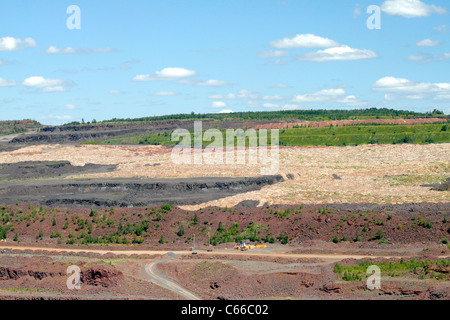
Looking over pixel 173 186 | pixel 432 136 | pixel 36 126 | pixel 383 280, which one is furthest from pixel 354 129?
pixel 36 126

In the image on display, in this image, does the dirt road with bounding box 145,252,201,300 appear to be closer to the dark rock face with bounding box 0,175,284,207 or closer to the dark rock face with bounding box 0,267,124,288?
the dark rock face with bounding box 0,267,124,288

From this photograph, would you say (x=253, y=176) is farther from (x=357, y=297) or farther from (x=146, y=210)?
(x=357, y=297)

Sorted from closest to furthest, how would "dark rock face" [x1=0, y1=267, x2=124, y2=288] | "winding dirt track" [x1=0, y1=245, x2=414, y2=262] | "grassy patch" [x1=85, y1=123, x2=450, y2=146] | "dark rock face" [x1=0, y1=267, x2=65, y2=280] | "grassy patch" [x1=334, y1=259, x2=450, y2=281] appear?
"grassy patch" [x1=334, y1=259, x2=450, y2=281] → "dark rock face" [x1=0, y1=267, x2=124, y2=288] → "dark rock face" [x1=0, y1=267, x2=65, y2=280] → "winding dirt track" [x1=0, y1=245, x2=414, y2=262] → "grassy patch" [x1=85, y1=123, x2=450, y2=146]

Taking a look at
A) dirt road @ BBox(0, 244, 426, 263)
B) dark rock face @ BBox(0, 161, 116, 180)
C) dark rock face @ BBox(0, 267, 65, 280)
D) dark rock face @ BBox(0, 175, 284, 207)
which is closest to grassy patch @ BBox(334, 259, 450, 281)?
dirt road @ BBox(0, 244, 426, 263)

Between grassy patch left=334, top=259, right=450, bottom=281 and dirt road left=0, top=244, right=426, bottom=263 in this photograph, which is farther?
dirt road left=0, top=244, right=426, bottom=263

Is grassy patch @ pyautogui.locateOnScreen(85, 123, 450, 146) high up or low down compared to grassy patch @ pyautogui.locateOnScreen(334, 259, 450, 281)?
up

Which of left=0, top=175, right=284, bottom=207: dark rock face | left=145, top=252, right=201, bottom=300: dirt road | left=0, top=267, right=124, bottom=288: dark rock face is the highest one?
left=0, top=175, right=284, bottom=207: dark rock face

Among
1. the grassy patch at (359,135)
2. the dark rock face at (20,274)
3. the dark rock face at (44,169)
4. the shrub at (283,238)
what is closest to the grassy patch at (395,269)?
the shrub at (283,238)

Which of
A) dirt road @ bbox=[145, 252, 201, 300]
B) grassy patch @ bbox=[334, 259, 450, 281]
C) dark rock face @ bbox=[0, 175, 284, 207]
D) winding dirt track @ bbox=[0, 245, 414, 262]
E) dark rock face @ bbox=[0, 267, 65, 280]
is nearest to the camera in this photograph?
dirt road @ bbox=[145, 252, 201, 300]

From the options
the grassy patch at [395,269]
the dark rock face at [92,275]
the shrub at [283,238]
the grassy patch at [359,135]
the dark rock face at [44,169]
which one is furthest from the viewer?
the grassy patch at [359,135]

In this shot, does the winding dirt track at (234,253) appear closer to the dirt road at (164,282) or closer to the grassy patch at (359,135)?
the dirt road at (164,282)

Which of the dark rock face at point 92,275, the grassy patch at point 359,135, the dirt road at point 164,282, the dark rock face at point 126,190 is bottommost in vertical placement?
the dirt road at point 164,282
